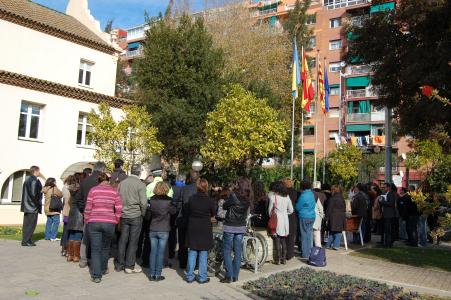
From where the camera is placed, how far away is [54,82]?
22.9 m

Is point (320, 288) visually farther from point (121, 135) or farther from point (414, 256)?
point (121, 135)

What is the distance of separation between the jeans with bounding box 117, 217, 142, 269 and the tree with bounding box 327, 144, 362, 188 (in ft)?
115

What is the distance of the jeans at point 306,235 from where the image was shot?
1101cm

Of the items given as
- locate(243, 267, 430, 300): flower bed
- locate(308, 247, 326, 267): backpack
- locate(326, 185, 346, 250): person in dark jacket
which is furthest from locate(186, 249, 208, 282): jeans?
locate(326, 185, 346, 250): person in dark jacket

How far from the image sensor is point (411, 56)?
11961 mm

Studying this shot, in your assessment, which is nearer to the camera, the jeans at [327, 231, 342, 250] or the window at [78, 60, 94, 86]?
the jeans at [327, 231, 342, 250]

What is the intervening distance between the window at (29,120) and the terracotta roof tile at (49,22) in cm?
429

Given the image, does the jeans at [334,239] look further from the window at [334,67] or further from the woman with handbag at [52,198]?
the window at [334,67]

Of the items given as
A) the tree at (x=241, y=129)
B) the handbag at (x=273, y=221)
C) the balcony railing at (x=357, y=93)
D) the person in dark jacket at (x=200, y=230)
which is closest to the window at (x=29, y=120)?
the tree at (x=241, y=129)

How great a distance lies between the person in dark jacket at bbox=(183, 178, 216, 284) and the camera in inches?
317

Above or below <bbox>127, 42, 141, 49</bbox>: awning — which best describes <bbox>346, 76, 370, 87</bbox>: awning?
below

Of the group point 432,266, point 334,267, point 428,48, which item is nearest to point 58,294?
point 334,267

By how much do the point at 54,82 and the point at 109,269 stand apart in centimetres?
1625

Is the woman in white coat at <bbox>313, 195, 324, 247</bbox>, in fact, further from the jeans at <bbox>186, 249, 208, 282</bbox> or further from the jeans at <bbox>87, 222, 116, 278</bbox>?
the jeans at <bbox>87, 222, 116, 278</bbox>
